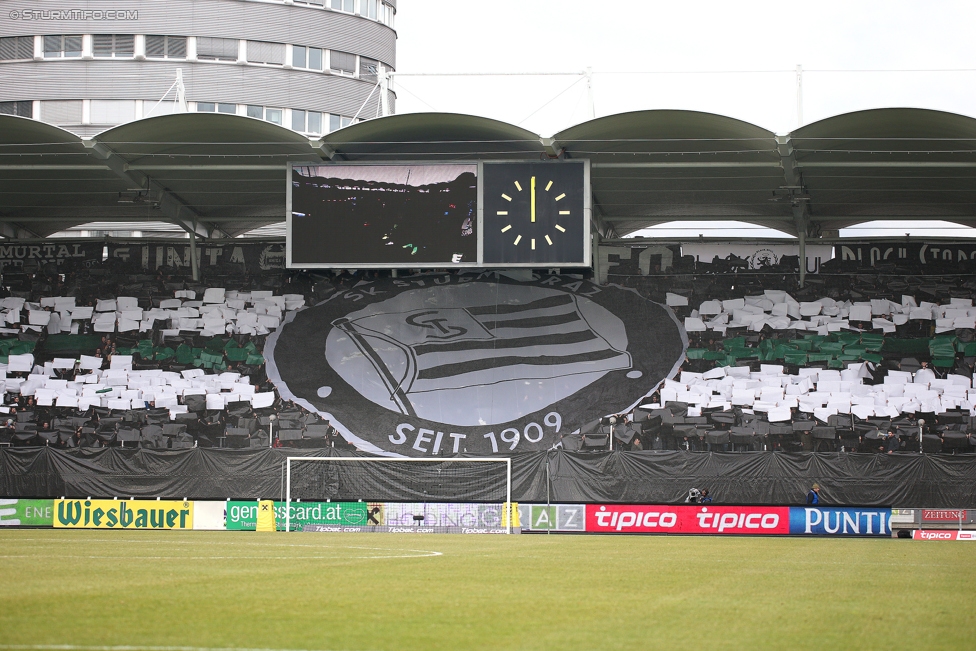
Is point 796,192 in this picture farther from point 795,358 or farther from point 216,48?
point 216,48

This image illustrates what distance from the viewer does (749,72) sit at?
86.4 feet

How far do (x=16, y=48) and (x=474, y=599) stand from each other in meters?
54.7

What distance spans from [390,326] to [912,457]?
15189 millimetres

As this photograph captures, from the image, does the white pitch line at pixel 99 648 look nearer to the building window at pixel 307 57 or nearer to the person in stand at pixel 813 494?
the person in stand at pixel 813 494

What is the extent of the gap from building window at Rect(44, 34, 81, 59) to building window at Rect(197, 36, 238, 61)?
6137 mm

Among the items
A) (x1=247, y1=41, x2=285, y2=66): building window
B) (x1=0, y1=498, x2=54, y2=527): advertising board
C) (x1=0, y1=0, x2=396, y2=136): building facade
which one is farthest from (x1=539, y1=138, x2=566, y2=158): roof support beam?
(x1=247, y1=41, x2=285, y2=66): building window

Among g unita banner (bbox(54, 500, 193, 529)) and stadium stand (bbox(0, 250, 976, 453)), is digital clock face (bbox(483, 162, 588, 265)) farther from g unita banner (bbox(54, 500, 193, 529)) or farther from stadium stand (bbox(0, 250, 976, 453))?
g unita banner (bbox(54, 500, 193, 529))

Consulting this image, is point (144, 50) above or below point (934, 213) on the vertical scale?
above

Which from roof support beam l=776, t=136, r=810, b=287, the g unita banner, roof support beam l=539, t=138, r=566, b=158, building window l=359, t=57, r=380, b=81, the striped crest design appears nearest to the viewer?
the g unita banner

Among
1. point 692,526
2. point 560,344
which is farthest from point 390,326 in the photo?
point 692,526

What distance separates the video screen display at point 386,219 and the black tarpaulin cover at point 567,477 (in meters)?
5.34

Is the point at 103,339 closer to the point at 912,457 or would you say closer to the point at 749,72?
the point at 749,72

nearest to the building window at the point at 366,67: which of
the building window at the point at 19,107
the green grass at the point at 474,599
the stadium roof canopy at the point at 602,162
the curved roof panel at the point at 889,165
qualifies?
the building window at the point at 19,107

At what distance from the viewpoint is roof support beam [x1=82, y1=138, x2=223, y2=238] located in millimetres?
28953
